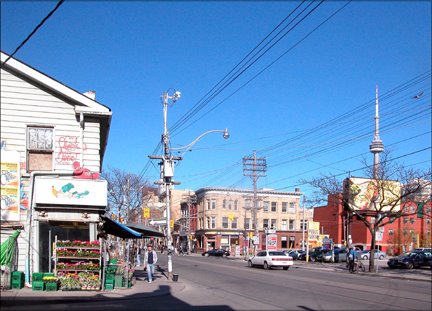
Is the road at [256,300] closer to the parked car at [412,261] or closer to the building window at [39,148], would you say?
the building window at [39,148]

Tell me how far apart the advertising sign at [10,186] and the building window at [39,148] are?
1.83ft

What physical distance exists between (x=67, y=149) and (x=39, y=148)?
0.92m

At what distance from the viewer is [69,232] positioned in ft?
58.0

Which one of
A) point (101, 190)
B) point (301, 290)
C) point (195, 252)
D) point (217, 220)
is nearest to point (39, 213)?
point (101, 190)

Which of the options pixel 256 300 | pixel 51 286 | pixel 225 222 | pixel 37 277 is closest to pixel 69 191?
pixel 37 277

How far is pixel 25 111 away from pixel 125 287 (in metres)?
7.11

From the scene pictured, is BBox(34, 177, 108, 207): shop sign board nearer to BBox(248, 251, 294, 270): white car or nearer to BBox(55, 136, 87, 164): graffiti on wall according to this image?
BBox(55, 136, 87, 164): graffiti on wall

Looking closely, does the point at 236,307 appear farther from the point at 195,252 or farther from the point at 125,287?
the point at 195,252

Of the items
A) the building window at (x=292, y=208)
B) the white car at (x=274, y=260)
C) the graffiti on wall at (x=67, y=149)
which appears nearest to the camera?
the graffiti on wall at (x=67, y=149)

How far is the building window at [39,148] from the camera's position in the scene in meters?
16.8

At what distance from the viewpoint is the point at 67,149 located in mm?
17156

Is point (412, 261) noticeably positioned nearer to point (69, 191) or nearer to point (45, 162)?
point (69, 191)

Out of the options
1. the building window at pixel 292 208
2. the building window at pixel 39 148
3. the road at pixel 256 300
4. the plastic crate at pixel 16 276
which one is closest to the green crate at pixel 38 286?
the plastic crate at pixel 16 276

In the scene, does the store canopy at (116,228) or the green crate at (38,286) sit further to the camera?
the store canopy at (116,228)
